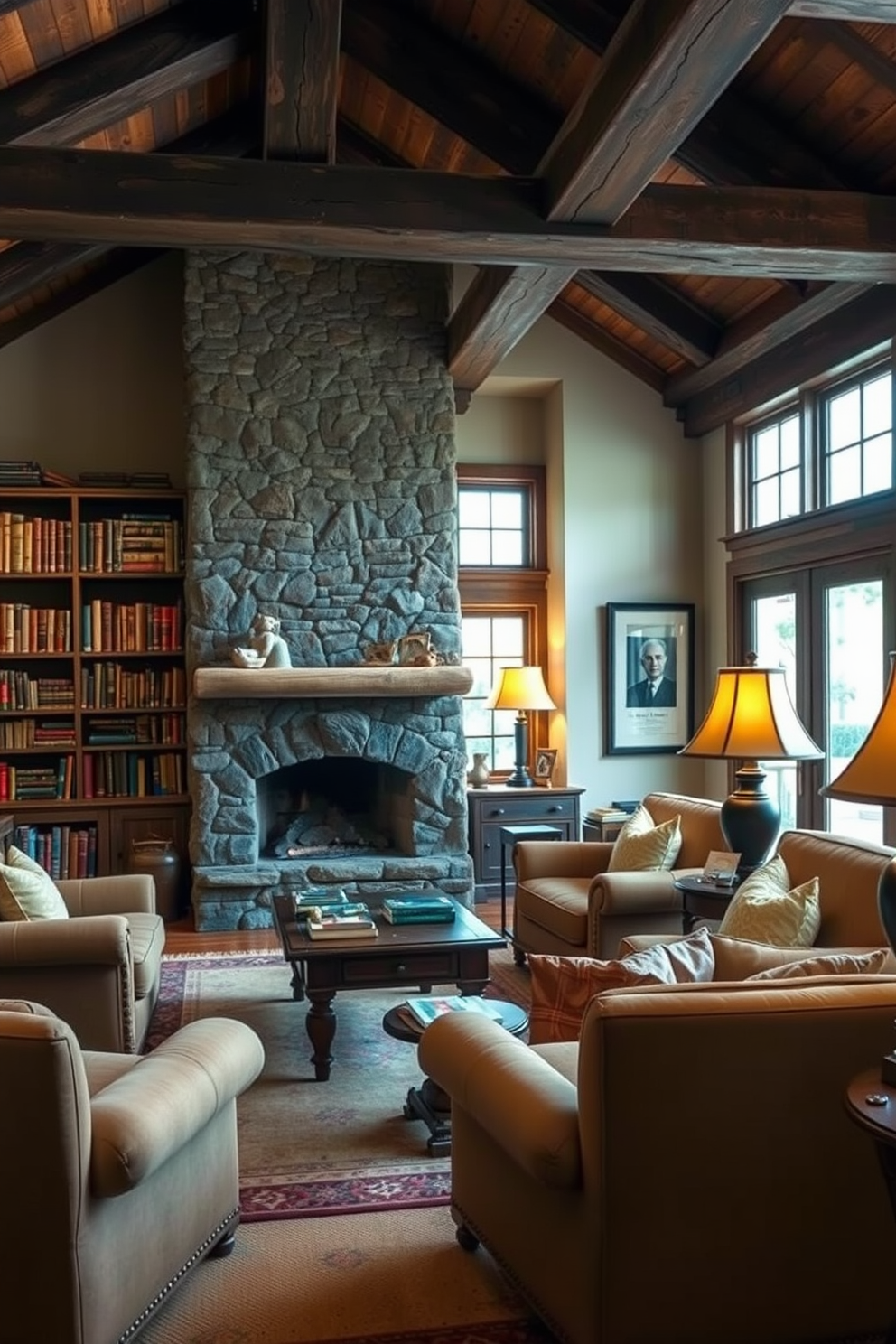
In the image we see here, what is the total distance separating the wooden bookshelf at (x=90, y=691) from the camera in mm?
6723

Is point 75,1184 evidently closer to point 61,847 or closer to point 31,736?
point 61,847

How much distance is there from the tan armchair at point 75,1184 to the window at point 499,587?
213 inches

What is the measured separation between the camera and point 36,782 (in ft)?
22.1

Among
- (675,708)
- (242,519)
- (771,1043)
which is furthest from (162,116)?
(771,1043)

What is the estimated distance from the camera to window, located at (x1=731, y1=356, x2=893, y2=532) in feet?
18.7

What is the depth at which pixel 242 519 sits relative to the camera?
652 centimetres

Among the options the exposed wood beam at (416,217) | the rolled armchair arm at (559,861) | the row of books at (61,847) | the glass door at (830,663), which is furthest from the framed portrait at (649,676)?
the row of books at (61,847)

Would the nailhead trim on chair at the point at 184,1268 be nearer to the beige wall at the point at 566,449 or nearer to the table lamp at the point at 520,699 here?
the table lamp at the point at 520,699

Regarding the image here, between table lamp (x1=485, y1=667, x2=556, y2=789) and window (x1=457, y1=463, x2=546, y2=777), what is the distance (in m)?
0.34

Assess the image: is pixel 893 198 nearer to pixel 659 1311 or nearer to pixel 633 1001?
pixel 633 1001

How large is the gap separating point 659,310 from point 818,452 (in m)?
1.35

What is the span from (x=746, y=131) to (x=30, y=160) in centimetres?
304

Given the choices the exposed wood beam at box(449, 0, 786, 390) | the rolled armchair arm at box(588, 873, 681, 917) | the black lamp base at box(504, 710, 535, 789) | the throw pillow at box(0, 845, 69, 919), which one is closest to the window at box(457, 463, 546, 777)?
the black lamp base at box(504, 710, 535, 789)

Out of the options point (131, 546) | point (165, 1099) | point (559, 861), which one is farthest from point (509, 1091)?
point (131, 546)
